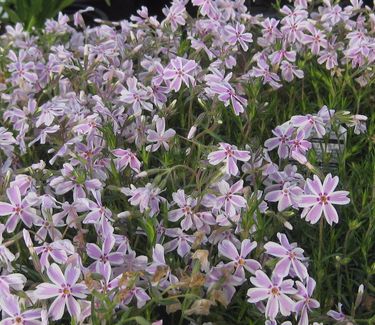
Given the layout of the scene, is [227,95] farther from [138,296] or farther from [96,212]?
[138,296]

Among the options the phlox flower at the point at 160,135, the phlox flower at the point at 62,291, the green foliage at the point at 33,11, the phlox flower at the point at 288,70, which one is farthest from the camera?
the green foliage at the point at 33,11

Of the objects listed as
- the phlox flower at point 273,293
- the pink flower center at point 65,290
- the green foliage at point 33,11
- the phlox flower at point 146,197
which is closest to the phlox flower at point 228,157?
the phlox flower at point 146,197

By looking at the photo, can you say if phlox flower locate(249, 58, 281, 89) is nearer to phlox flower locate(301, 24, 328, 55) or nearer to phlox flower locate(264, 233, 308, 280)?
phlox flower locate(301, 24, 328, 55)

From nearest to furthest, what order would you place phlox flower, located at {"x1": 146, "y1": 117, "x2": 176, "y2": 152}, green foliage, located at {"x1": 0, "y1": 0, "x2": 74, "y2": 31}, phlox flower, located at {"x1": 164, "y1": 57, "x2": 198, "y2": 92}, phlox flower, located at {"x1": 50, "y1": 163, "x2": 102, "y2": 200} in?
1. phlox flower, located at {"x1": 50, "y1": 163, "x2": 102, "y2": 200}
2. phlox flower, located at {"x1": 146, "y1": 117, "x2": 176, "y2": 152}
3. phlox flower, located at {"x1": 164, "y1": 57, "x2": 198, "y2": 92}
4. green foliage, located at {"x1": 0, "y1": 0, "x2": 74, "y2": 31}

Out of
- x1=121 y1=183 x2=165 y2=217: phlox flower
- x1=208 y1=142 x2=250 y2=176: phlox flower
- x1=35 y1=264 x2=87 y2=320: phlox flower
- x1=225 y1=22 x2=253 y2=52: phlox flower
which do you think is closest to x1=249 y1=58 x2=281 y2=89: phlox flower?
x1=225 y1=22 x2=253 y2=52: phlox flower

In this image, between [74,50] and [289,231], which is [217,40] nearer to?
[74,50]

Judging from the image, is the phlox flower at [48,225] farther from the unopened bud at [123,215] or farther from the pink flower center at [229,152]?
the pink flower center at [229,152]
